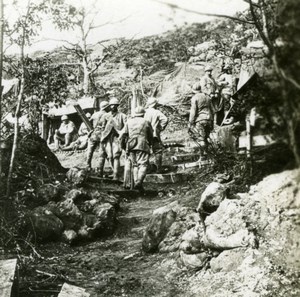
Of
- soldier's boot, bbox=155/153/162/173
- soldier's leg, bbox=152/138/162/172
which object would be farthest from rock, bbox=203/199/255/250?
soldier's boot, bbox=155/153/162/173

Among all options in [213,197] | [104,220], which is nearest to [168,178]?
[104,220]

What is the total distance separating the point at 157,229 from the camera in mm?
7117

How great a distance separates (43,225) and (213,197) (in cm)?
303

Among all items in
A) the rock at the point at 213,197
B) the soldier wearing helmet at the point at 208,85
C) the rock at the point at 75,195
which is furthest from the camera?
the soldier wearing helmet at the point at 208,85

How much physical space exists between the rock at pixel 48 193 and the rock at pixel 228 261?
3.93m

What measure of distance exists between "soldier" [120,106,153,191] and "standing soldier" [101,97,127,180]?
42.8 inches

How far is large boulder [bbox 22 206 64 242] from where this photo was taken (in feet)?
25.7

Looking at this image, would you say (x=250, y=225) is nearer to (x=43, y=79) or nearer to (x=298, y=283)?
(x=298, y=283)

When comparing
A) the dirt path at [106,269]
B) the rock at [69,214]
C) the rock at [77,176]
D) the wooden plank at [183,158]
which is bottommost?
the dirt path at [106,269]

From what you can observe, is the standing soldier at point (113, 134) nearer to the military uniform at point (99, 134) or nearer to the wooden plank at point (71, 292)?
the military uniform at point (99, 134)

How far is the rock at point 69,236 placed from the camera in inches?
313

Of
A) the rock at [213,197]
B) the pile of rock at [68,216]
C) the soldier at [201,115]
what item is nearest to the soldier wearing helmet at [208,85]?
the soldier at [201,115]

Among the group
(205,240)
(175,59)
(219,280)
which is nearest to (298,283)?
(219,280)

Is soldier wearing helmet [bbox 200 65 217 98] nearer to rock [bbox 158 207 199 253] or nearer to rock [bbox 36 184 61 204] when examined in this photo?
rock [bbox 36 184 61 204]
